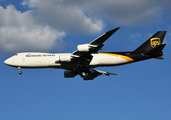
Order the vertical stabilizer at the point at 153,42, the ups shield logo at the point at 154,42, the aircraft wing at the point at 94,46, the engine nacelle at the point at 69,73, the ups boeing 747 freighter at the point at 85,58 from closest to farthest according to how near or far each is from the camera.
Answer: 1. the aircraft wing at the point at 94,46
2. the ups boeing 747 freighter at the point at 85,58
3. the vertical stabilizer at the point at 153,42
4. the ups shield logo at the point at 154,42
5. the engine nacelle at the point at 69,73

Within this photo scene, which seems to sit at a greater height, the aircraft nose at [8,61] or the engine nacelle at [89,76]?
the aircraft nose at [8,61]

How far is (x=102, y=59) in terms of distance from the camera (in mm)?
42688

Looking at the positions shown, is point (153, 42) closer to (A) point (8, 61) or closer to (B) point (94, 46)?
(B) point (94, 46)

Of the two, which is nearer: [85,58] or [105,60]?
[85,58]

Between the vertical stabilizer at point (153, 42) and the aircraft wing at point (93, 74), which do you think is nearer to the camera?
the vertical stabilizer at point (153, 42)

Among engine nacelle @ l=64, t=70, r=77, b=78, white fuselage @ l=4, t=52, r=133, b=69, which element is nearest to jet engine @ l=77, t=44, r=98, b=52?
white fuselage @ l=4, t=52, r=133, b=69

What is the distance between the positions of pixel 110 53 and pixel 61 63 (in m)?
9.71

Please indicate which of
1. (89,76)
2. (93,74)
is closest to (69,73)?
(89,76)

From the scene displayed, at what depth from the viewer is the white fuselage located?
42562 millimetres

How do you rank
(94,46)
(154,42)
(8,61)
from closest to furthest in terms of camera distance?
(94,46) < (8,61) < (154,42)

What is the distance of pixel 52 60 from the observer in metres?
42.7

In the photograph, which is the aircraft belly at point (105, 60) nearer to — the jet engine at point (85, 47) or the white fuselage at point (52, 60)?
the white fuselage at point (52, 60)

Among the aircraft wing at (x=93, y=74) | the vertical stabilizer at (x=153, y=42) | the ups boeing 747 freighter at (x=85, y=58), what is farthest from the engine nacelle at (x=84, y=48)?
the vertical stabilizer at (x=153, y=42)

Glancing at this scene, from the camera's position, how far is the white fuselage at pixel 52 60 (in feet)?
140
